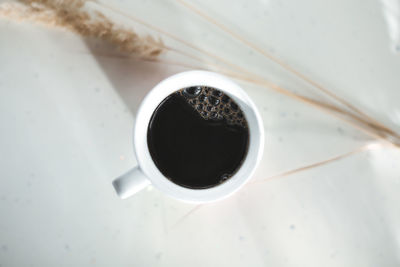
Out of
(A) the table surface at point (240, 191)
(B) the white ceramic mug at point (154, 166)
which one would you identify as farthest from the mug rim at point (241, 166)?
(A) the table surface at point (240, 191)

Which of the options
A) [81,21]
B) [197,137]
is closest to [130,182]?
[197,137]

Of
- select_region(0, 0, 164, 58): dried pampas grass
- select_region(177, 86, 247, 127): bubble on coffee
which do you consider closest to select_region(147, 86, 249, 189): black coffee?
select_region(177, 86, 247, 127): bubble on coffee

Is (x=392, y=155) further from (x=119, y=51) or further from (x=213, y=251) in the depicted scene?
(x=119, y=51)

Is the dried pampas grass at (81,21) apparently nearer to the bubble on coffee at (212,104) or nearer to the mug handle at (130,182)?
the bubble on coffee at (212,104)

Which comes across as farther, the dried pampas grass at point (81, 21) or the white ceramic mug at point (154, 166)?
the dried pampas grass at point (81, 21)

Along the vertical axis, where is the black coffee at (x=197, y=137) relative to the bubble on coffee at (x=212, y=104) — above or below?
below

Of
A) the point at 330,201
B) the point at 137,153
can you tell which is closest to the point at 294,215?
the point at 330,201
